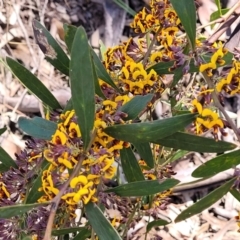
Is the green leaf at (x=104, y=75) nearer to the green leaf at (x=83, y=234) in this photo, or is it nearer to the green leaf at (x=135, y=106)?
the green leaf at (x=135, y=106)

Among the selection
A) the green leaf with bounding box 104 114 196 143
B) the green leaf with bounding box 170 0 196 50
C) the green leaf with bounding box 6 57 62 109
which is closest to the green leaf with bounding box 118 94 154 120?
the green leaf with bounding box 104 114 196 143

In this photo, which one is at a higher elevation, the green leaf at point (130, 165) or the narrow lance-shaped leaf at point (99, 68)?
the narrow lance-shaped leaf at point (99, 68)

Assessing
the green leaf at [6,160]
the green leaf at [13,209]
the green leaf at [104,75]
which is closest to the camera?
the green leaf at [13,209]

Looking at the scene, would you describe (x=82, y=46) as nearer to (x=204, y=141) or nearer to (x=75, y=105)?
(x=75, y=105)

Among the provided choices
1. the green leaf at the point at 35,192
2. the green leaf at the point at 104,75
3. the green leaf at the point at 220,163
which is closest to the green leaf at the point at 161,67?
the green leaf at the point at 104,75

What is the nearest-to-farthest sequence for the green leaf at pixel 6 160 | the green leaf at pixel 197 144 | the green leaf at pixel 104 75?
the green leaf at pixel 197 144 → the green leaf at pixel 104 75 → the green leaf at pixel 6 160

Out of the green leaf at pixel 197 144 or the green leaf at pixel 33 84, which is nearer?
the green leaf at pixel 197 144

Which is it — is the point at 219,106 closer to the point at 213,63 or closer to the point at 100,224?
the point at 213,63

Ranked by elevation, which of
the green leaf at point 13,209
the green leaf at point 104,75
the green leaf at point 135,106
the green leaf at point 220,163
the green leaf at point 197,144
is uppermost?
the green leaf at point 104,75
